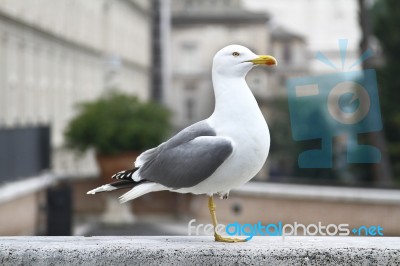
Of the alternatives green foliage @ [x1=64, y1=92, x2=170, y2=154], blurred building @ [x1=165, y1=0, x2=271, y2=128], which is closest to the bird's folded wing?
green foliage @ [x1=64, y1=92, x2=170, y2=154]

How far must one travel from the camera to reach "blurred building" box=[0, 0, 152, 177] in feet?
114

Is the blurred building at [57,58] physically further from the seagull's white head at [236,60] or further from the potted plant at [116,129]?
the seagull's white head at [236,60]

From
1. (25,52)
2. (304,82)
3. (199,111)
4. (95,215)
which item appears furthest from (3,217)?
(199,111)

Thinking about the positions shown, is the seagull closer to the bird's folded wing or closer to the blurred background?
the bird's folded wing

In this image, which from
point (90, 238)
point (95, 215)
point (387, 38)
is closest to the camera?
point (90, 238)

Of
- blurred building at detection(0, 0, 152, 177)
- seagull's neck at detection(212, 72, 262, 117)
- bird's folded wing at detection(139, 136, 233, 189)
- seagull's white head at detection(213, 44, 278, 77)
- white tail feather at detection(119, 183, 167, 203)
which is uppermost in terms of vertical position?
blurred building at detection(0, 0, 152, 177)

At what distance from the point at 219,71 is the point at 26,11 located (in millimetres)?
29581

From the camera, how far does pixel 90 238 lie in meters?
8.59

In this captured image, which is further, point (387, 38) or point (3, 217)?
point (387, 38)

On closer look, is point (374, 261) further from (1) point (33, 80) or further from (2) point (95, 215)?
(1) point (33, 80)

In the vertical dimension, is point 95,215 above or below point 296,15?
below

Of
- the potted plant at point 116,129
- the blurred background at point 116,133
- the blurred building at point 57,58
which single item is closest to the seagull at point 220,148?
the blurred background at point 116,133

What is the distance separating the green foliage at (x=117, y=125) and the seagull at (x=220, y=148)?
1915 centimetres

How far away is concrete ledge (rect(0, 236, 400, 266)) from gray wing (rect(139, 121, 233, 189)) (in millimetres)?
470
